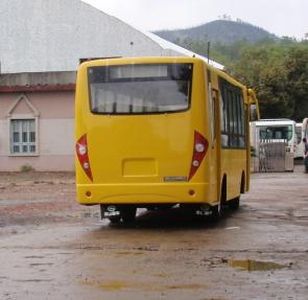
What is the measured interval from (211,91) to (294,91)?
4709 cm

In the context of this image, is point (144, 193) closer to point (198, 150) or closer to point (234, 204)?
point (198, 150)

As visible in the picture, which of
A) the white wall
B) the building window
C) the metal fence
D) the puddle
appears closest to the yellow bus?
the puddle

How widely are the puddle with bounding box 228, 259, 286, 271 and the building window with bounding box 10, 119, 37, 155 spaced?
26859 millimetres

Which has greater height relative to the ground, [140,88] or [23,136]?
[140,88]

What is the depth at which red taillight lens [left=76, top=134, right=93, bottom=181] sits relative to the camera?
44.4ft

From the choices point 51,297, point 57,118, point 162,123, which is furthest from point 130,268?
point 57,118

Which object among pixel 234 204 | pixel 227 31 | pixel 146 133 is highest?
pixel 227 31

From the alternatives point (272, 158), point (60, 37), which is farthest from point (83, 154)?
point (60, 37)

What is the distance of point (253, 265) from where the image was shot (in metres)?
9.73

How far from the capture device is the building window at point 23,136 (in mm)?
36094

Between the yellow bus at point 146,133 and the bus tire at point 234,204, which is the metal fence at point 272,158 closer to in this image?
the bus tire at point 234,204

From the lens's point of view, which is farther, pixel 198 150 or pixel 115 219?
pixel 115 219

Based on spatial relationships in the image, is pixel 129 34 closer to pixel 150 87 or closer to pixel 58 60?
pixel 58 60

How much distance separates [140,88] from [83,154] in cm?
148
